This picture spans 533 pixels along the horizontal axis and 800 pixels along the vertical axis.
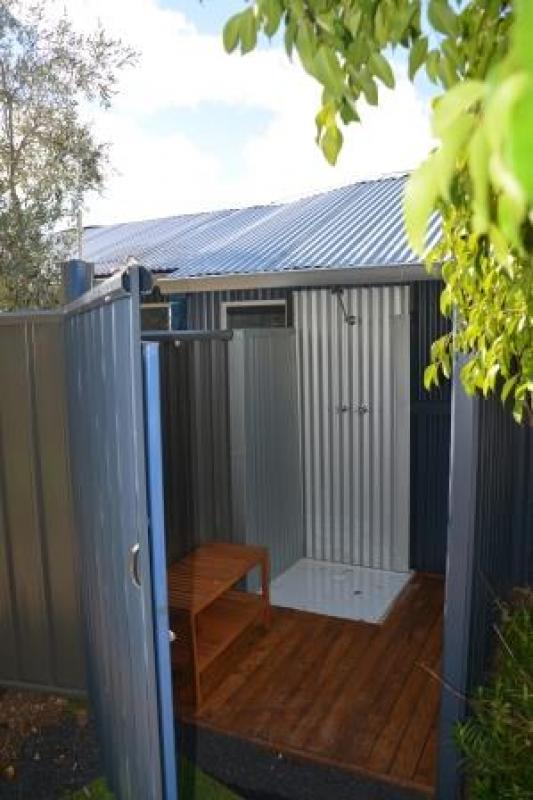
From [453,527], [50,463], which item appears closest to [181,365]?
[50,463]

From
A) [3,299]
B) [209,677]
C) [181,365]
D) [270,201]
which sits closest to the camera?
[209,677]

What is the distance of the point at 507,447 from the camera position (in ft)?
11.7

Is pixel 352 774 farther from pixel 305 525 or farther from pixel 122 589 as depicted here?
pixel 305 525

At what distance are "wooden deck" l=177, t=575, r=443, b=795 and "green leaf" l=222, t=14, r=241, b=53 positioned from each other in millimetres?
3002

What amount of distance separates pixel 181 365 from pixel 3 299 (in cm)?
259

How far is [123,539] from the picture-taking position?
1.93 m

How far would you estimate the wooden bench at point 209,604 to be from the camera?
3.52m

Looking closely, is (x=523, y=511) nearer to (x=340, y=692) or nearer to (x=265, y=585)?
(x=340, y=692)

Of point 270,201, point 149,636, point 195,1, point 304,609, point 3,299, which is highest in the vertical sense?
point 270,201

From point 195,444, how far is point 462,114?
13.0 feet

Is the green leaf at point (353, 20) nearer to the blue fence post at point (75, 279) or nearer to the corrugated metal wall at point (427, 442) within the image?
the blue fence post at point (75, 279)

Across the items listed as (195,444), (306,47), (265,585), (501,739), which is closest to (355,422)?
(195,444)

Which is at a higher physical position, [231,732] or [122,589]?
[122,589]

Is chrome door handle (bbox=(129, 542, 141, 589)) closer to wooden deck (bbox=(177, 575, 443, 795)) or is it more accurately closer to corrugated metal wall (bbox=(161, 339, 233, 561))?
wooden deck (bbox=(177, 575, 443, 795))
